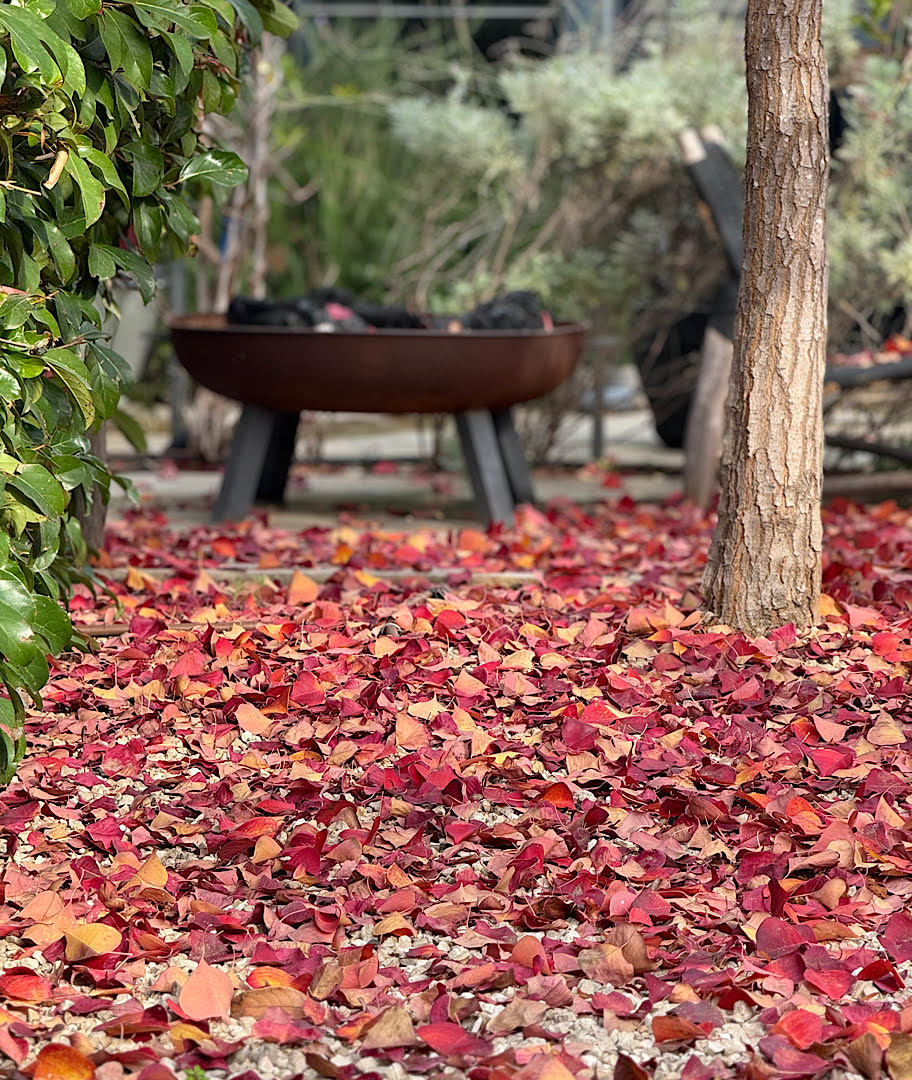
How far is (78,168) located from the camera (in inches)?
83.0

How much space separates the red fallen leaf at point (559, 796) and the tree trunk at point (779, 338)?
2.81ft

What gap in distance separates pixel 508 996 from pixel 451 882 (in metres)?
0.31

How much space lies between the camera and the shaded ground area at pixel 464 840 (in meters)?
1.72

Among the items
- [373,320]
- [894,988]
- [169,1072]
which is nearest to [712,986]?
[894,988]

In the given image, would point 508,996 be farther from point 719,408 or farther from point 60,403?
point 719,408

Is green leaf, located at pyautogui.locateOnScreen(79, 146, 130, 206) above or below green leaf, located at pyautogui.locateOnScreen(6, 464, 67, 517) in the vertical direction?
above

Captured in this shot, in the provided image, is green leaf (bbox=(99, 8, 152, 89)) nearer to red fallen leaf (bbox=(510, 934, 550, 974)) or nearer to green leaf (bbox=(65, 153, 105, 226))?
green leaf (bbox=(65, 153, 105, 226))

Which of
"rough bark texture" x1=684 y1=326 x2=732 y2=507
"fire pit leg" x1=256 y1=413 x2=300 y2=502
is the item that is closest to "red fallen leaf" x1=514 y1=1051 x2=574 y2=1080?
"rough bark texture" x1=684 y1=326 x2=732 y2=507

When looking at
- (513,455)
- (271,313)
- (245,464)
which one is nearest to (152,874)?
(245,464)

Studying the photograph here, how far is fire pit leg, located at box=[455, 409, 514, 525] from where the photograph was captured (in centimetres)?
467

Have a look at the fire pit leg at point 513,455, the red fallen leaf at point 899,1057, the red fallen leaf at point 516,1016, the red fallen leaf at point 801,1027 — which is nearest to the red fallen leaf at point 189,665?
the red fallen leaf at point 516,1016

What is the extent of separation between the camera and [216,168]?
2607 mm

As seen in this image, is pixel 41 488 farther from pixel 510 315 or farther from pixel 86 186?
pixel 510 315

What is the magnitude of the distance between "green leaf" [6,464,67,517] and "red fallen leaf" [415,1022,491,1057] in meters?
0.92
